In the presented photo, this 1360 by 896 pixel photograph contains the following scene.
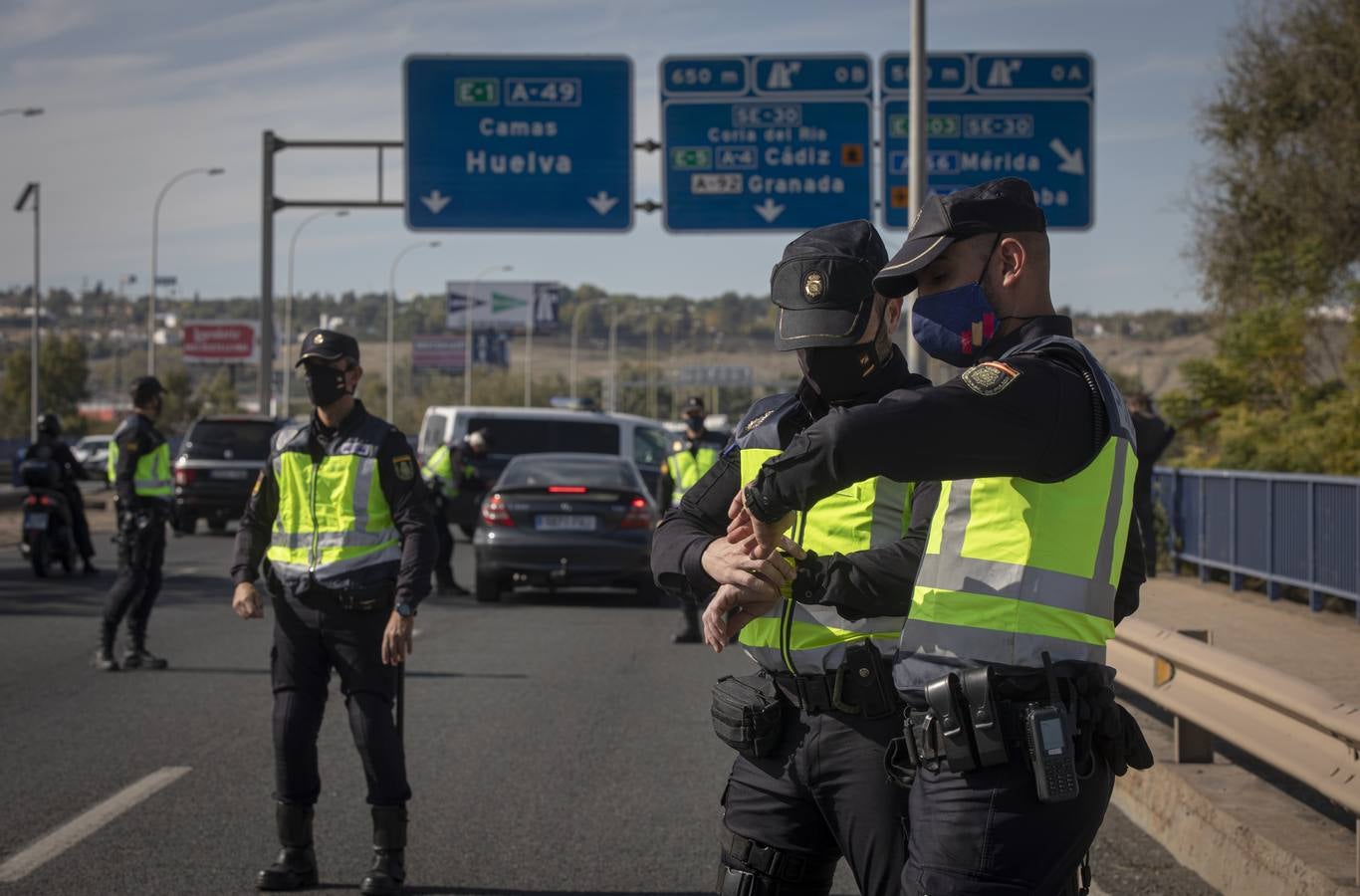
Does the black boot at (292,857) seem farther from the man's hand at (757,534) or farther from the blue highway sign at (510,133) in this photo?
the blue highway sign at (510,133)

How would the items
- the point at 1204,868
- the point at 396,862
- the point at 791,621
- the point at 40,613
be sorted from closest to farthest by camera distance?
1. the point at 791,621
2. the point at 396,862
3. the point at 1204,868
4. the point at 40,613

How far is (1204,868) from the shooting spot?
20.3ft

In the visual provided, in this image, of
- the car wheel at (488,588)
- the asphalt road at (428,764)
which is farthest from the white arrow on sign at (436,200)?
the asphalt road at (428,764)

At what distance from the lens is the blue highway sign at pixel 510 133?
22.1 metres

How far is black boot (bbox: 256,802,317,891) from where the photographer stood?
18.5 feet

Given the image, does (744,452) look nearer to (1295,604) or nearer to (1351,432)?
(1295,604)

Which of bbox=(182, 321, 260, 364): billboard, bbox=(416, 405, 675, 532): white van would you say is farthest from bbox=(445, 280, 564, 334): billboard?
bbox=(416, 405, 675, 532): white van

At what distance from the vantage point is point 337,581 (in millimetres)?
5914

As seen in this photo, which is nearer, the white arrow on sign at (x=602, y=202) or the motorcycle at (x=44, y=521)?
the motorcycle at (x=44, y=521)

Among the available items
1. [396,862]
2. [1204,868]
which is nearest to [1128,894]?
[1204,868]

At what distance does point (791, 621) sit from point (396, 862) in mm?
2662

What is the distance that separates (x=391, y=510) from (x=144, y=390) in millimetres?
5978

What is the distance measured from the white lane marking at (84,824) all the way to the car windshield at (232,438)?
18896 mm

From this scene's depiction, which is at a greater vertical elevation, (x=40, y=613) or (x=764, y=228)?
(x=764, y=228)
